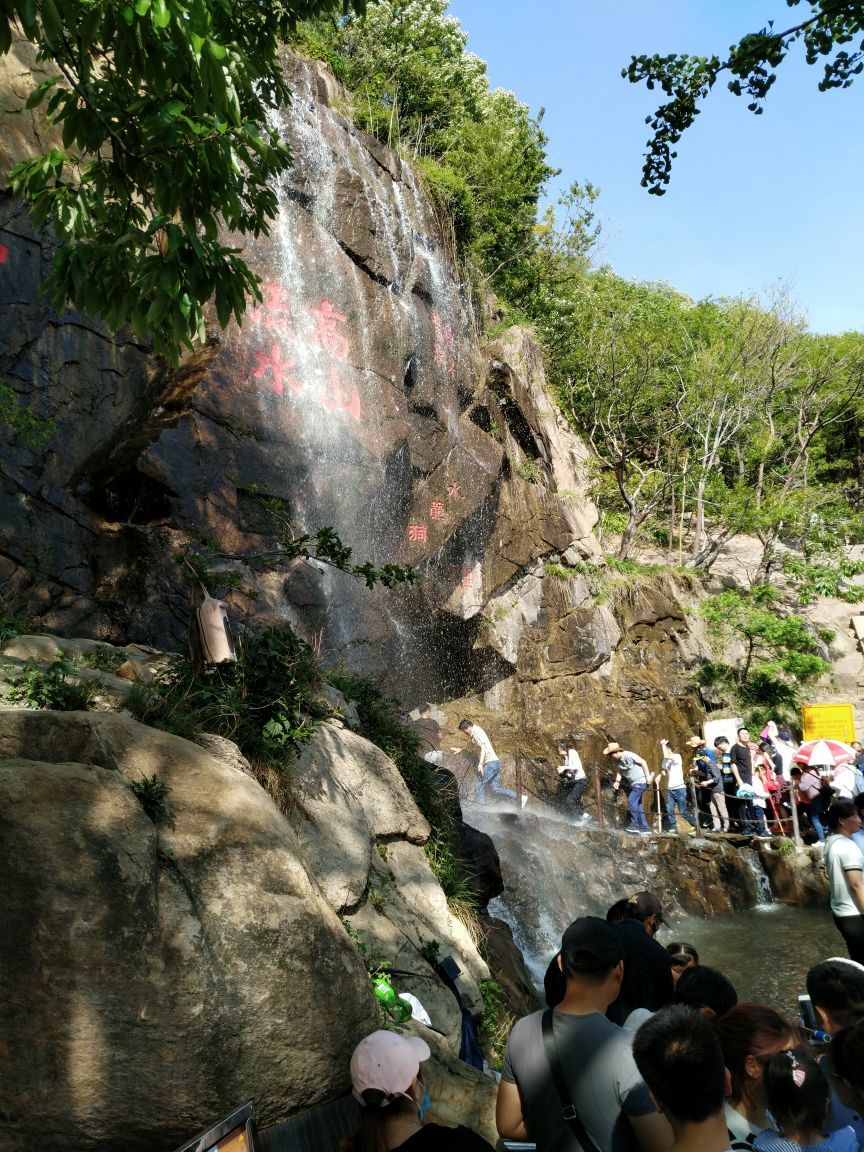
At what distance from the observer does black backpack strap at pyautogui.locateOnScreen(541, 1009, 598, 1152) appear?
2.87 metres

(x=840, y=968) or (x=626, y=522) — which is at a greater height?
(x=626, y=522)

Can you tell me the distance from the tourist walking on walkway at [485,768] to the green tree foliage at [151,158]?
10575 mm

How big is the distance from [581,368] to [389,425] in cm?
1247

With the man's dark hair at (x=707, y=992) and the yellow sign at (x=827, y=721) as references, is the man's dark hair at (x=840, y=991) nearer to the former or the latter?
the man's dark hair at (x=707, y=992)

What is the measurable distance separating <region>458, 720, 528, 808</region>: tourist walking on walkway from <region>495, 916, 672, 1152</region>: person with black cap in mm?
11773

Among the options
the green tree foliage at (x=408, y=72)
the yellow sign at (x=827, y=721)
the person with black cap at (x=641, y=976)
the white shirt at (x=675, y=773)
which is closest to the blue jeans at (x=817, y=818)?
the white shirt at (x=675, y=773)

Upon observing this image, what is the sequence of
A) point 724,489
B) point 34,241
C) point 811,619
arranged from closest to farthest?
point 34,241, point 811,619, point 724,489

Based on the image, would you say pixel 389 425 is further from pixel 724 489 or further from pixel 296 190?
pixel 724 489

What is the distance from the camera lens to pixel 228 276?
4.99 m

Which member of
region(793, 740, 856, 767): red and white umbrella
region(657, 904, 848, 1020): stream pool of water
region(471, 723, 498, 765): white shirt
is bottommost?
region(657, 904, 848, 1020): stream pool of water

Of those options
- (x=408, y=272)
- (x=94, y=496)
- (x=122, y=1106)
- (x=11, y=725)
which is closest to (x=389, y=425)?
(x=408, y=272)

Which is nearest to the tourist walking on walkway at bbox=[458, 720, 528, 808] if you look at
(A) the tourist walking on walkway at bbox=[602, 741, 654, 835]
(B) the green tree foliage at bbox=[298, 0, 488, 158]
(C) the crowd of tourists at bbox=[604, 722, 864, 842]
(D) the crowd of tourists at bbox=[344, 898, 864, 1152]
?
(A) the tourist walking on walkway at bbox=[602, 741, 654, 835]

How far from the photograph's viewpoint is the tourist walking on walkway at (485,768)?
14.9 meters

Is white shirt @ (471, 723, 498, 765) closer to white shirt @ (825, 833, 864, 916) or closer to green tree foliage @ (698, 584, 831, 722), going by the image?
green tree foliage @ (698, 584, 831, 722)
